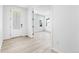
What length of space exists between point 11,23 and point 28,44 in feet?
1.68

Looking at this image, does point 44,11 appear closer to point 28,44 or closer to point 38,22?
point 38,22

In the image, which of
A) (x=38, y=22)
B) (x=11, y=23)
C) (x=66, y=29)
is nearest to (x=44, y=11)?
(x=38, y=22)

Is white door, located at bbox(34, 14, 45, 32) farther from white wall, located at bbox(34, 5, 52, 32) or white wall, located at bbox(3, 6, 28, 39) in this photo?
white wall, located at bbox(3, 6, 28, 39)

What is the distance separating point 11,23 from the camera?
165 cm

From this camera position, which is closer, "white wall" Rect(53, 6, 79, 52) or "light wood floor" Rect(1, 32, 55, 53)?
"white wall" Rect(53, 6, 79, 52)

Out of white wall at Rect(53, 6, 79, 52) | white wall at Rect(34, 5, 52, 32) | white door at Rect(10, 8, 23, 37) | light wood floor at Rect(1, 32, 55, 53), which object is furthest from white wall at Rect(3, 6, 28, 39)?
white wall at Rect(53, 6, 79, 52)

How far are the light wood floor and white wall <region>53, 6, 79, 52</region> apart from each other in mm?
179

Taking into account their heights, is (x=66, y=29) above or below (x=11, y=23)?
below

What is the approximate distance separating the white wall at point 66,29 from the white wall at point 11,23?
57 centimetres

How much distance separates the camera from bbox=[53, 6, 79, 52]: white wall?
1.52 meters

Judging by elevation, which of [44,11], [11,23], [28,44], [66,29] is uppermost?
[44,11]

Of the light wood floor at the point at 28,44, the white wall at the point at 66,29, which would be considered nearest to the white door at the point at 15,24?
the light wood floor at the point at 28,44
